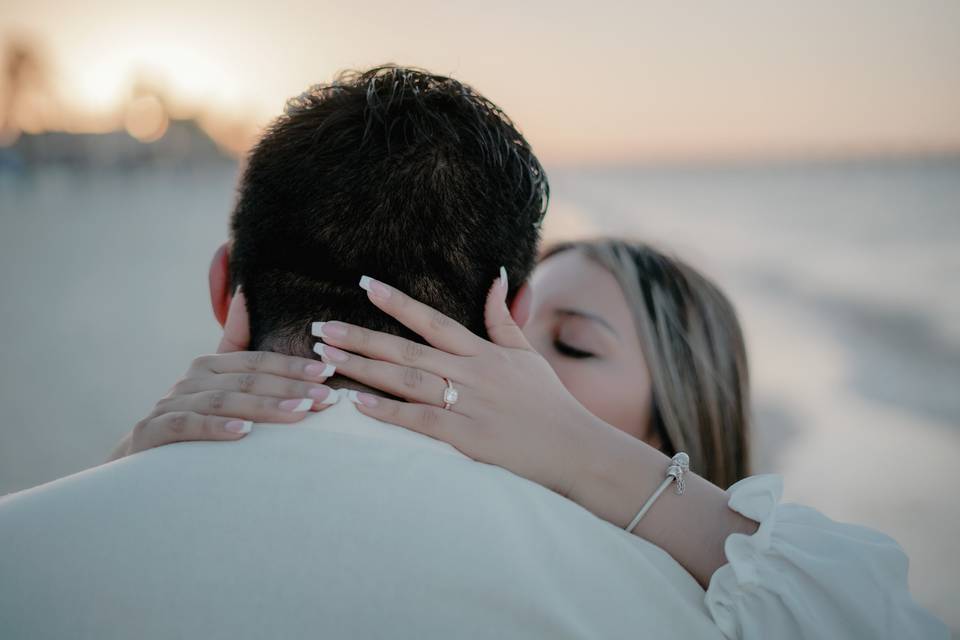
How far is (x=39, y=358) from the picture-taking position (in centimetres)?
880

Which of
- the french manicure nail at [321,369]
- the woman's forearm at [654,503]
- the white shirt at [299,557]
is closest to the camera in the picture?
the white shirt at [299,557]

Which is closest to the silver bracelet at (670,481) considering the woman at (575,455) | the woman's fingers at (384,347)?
the woman at (575,455)

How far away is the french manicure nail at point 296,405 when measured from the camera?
1618 mm

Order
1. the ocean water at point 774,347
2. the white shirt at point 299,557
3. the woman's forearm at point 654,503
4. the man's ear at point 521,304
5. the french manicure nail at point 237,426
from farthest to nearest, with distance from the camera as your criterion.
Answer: the ocean water at point 774,347
the man's ear at point 521,304
the woman's forearm at point 654,503
the french manicure nail at point 237,426
the white shirt at point 299,557

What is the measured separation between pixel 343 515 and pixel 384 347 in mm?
497

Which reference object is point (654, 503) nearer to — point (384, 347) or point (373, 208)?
point (384, 347)

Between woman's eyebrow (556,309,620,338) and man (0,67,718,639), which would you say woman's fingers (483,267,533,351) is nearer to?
man (0,67,718,639)

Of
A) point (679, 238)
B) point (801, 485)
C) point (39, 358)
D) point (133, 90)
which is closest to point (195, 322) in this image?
point (39, 358)

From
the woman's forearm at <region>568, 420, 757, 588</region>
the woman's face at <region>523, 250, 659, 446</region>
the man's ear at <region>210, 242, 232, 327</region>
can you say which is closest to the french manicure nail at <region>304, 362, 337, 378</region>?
the man's ear at <region>210, 242, 232, 327</region>

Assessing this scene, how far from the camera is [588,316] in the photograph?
130 inches

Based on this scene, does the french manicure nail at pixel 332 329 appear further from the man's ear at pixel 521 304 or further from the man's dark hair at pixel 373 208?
the man's ear at pixel 521 304

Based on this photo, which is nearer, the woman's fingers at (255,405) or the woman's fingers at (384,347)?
the woman's fingers at (255,405)

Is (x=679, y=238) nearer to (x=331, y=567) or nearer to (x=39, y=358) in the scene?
(x=39, y=358)

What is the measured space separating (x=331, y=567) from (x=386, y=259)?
2.55 feet
